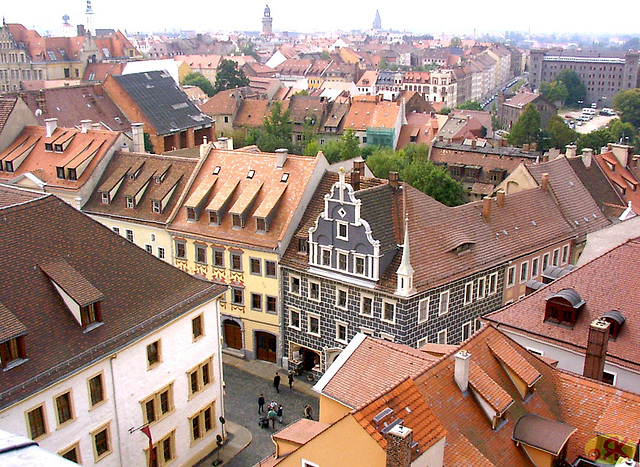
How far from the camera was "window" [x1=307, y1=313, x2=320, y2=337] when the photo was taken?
46062 millimetres

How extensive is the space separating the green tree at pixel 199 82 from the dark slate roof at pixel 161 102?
81.9 meters

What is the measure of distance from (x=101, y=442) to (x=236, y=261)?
20037mm

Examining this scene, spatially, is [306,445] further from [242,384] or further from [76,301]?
[242,384]

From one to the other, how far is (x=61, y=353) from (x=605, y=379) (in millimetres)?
23199

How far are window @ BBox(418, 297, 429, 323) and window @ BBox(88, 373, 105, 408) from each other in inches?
758

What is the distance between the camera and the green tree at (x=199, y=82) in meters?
176

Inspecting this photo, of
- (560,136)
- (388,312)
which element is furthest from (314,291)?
(560,136)

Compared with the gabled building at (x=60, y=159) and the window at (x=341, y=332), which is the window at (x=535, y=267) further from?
the gabled building at (x=60, y=159)

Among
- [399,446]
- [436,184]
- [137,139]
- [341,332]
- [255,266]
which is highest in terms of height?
[137,139]

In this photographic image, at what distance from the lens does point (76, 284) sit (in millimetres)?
29578

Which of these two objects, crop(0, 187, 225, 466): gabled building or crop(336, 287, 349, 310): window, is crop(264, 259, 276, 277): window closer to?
crop(336, 287, 349, 310): window

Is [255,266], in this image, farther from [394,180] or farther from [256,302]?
[394,180]

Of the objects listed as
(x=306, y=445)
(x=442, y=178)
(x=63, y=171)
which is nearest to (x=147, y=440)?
(x=306, y=445)

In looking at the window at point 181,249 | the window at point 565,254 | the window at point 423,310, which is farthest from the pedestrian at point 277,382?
the window at point 565,254
